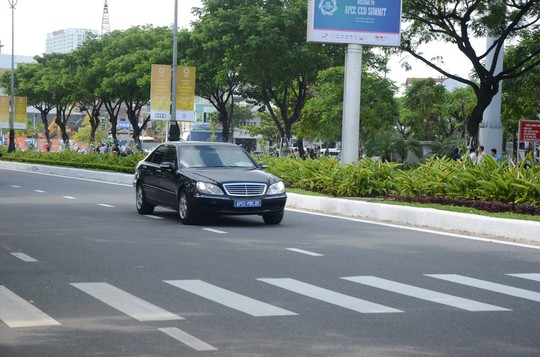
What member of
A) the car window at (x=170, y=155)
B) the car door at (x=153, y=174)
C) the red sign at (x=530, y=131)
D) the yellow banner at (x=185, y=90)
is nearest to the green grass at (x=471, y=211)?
the car window at (x=170, y=155)

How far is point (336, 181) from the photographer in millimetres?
24344

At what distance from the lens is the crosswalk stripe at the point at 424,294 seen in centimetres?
879

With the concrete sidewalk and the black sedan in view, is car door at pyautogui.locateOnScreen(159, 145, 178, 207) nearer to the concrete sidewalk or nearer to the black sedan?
the black sedan

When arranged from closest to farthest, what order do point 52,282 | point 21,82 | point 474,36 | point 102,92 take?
point 52,282 → point 474,36 → point 102,92 → point 21,82

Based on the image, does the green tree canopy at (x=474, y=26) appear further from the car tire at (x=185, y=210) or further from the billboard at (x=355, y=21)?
the car tire at (x=185, y=210)

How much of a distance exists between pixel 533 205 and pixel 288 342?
12051mm

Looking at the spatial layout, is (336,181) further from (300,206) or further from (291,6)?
(291,6)

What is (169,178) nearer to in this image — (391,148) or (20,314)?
(20,314)

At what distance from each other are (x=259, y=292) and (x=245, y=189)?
24.8 ft

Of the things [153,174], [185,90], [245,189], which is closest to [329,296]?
[245,189]

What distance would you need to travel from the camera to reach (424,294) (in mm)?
9508

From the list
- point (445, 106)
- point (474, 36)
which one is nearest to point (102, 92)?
point (445, 106)

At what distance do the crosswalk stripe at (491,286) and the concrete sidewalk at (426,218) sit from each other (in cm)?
512

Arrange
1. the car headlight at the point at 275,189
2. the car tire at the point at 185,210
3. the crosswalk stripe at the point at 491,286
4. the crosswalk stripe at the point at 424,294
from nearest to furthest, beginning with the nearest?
the crosswalk stripe at the point at 424,294, the crosswalk stripe at the point at 491,286, the car tire at the point at 185,210, the car headlight at the point at 275,189
